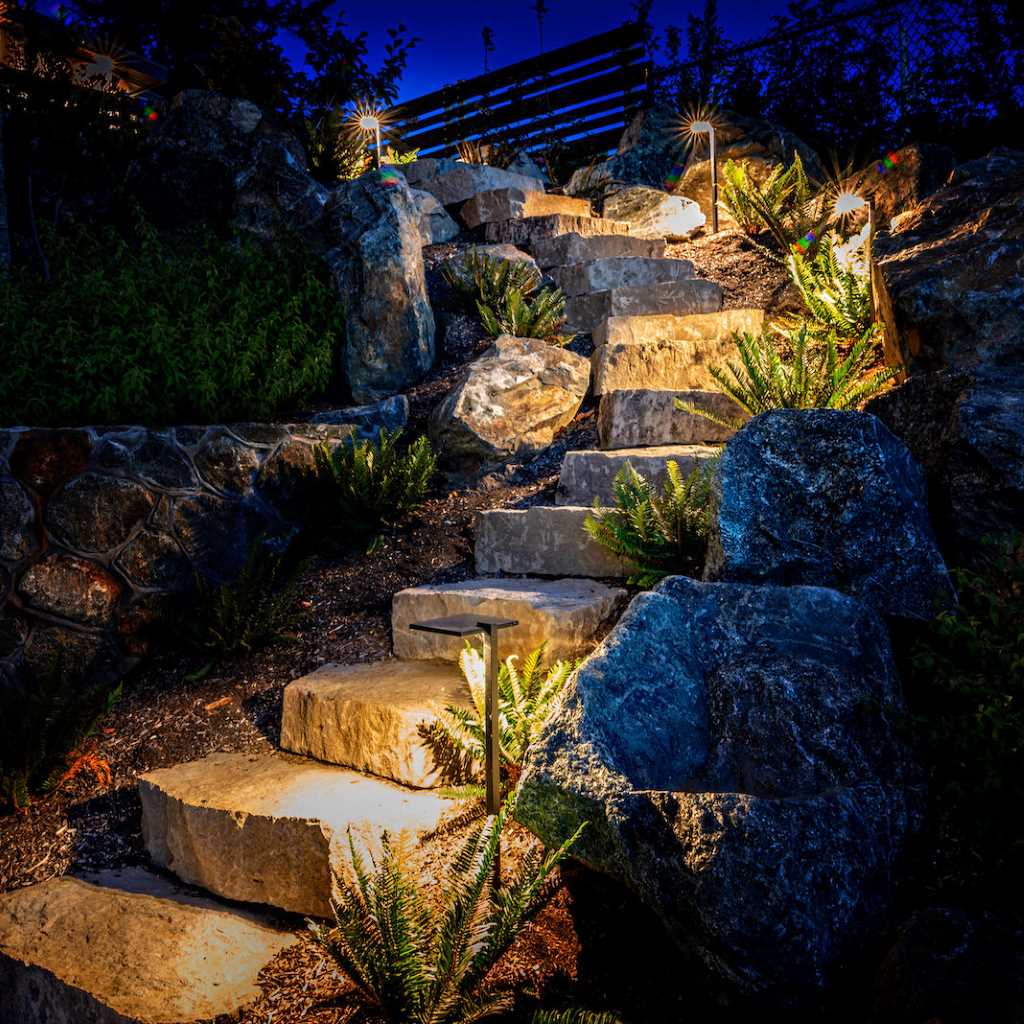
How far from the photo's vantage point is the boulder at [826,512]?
118 inches

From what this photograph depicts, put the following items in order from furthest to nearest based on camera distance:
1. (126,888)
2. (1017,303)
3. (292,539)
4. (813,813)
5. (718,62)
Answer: (718,62) < (292,539) < (1017,303) < (126,888) < (813,813)

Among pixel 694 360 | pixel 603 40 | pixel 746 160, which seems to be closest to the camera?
pixel 694 360

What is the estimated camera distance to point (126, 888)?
3016 mm

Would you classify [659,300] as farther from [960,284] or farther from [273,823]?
[273,823]

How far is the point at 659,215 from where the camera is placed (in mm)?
9273

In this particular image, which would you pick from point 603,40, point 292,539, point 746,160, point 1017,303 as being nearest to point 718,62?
point 603,40

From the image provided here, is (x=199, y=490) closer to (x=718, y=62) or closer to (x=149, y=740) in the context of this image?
(x=149, y=740)

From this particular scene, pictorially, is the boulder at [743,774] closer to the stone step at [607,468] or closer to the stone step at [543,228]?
the stone step at [607,468]

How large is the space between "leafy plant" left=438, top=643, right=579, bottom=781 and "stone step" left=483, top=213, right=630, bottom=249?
6441 mm

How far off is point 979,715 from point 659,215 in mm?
8334

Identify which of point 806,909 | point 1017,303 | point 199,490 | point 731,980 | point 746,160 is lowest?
point 731,980

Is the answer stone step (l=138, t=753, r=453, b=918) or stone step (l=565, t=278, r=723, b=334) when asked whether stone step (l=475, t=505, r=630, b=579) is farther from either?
stone step (l=565, t=278, r=723, b=334)

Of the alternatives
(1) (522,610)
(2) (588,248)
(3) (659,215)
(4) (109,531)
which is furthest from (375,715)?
(3) (659,215)

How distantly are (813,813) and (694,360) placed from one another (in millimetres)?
4141
